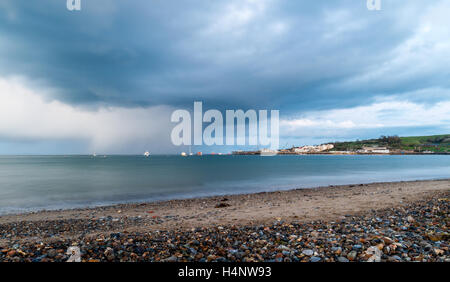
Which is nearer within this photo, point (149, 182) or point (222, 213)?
point (222, 213)

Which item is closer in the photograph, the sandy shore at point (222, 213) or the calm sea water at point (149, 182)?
the sandy shore at point (222, 213)

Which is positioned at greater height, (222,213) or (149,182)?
(222,213)

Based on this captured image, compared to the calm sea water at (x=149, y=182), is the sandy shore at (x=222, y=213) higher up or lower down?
higher up

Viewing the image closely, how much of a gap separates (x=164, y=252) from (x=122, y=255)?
1.06m

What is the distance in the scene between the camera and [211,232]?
292 inches

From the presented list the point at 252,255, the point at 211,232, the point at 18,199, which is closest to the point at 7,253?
the point at 211,232

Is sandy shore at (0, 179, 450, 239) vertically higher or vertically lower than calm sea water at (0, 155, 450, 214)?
higher

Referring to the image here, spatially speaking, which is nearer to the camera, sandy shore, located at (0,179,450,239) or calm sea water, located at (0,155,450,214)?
sandy shore, located at (0,179,450,239)

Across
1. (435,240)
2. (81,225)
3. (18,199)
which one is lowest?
(18,199)
